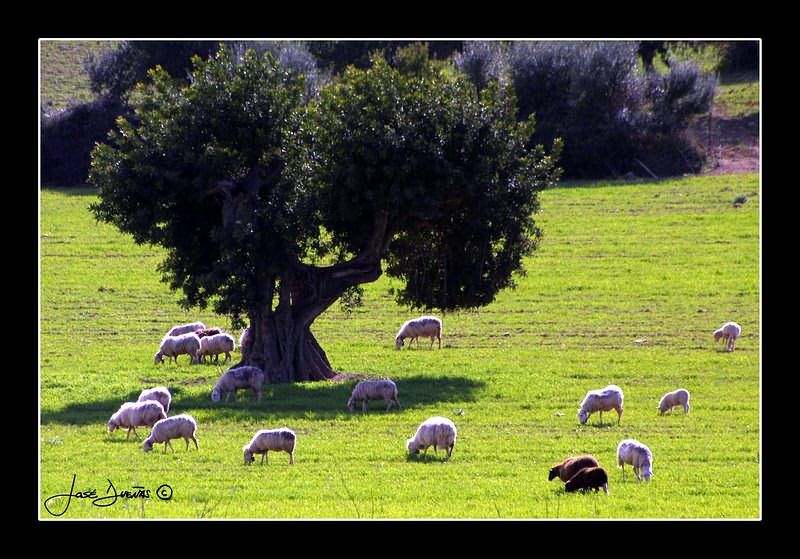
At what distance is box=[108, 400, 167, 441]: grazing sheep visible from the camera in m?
21.5

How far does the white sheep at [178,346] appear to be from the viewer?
104 feet

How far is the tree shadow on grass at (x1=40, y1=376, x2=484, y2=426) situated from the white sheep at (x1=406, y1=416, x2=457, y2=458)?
4.85 metres

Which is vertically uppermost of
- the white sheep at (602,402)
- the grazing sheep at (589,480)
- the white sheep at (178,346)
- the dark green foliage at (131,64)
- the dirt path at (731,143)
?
the dark green foliage at (131,64)

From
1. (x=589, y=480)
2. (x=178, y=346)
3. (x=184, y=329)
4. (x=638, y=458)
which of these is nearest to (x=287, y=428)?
(x=589, y=480)

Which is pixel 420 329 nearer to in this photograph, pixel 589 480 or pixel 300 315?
pixel 300 315

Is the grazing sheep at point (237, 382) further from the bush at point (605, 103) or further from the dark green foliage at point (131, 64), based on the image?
the dark green foliage at point (131, 64)

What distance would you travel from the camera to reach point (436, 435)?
19.5 metres

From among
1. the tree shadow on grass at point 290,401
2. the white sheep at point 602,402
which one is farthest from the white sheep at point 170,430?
the white sheep at point 602,402

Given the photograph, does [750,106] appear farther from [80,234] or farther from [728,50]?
[80,234]

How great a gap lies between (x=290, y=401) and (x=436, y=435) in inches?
293

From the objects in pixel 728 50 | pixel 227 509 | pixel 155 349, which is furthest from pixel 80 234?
pixel 728 50

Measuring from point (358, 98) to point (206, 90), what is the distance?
4513 millimetres

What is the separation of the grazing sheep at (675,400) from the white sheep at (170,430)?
11.2 metres

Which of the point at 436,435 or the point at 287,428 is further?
the point at 287,428
